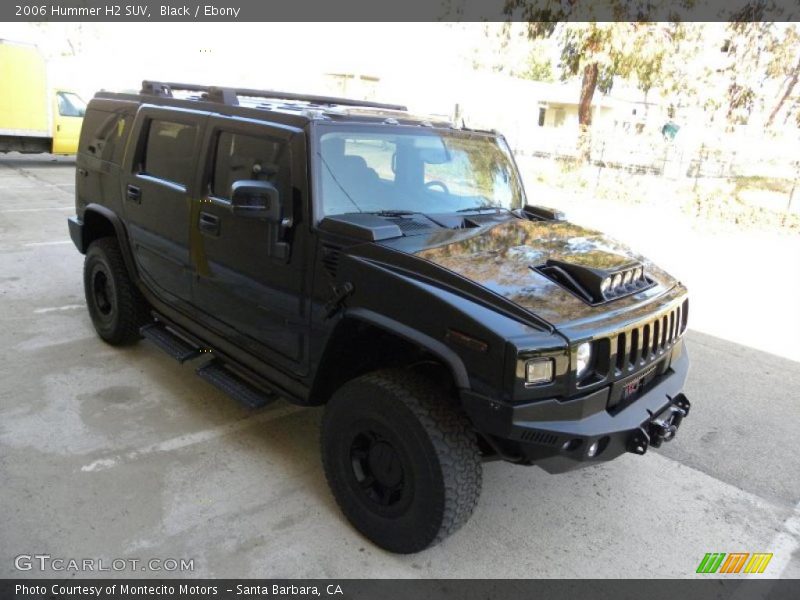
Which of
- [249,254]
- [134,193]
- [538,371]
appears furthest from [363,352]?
[134,193]

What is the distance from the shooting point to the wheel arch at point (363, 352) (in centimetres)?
253

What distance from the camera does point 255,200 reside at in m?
2.84

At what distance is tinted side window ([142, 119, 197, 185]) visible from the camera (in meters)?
3.72

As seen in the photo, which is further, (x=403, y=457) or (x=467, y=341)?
(x=403, y=457)

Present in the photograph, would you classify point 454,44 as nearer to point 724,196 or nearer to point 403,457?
point 724,196

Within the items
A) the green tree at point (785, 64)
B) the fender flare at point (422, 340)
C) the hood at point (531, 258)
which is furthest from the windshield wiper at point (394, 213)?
the green tree at point (785, 64)

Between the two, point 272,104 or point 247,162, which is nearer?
point 247,162

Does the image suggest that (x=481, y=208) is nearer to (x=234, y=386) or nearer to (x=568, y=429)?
(x=568, y=429)

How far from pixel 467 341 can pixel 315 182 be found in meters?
1.17

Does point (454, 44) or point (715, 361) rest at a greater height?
point (454, 44)

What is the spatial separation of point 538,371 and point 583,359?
261mm

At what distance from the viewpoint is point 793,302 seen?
734 cm

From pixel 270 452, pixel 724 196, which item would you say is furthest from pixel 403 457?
pixel 724 196

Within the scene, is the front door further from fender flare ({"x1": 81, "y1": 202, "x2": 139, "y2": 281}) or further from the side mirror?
fender flare ({"x1": 81, "y1": 202, "x2": 139, "y2": 281})
